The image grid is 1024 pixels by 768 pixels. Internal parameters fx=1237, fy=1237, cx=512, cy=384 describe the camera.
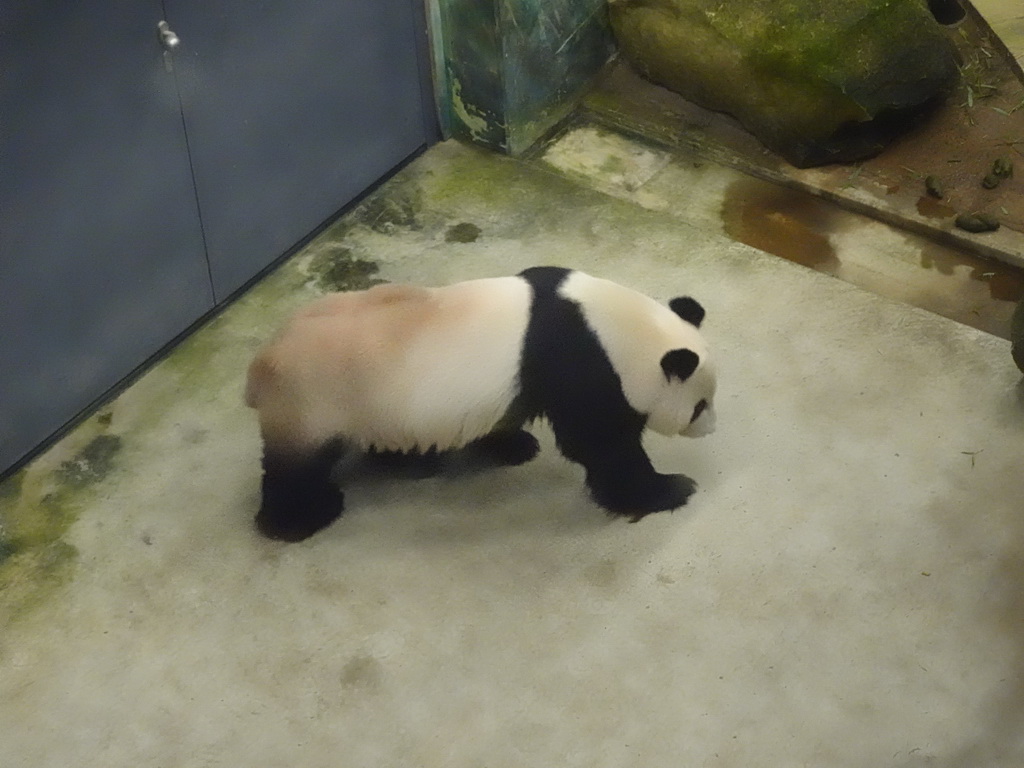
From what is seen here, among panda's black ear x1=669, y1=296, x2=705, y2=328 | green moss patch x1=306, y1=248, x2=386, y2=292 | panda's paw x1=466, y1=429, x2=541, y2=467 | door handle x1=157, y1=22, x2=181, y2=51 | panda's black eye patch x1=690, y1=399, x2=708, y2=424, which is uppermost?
door handle x1=157, y1=22, x2=181, y2=51

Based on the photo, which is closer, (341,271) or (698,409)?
(698,409)

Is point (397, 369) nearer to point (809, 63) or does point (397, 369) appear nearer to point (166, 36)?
point (166, 36)

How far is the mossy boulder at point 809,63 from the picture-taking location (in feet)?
14.9

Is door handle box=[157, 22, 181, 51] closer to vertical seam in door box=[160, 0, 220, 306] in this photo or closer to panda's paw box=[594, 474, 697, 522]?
vertical seam in door box=[160, 0, 220, 306]

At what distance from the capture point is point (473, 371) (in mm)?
3084

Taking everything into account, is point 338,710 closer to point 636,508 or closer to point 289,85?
point 636,508

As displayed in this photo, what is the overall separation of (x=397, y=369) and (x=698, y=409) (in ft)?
2.70

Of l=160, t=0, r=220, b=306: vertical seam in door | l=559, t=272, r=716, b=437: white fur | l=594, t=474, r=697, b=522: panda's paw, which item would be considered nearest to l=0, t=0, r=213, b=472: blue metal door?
l=160, t=0, r=220, b=306: vertical seam in door

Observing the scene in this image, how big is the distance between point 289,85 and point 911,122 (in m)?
2.49

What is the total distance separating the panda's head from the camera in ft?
10.1

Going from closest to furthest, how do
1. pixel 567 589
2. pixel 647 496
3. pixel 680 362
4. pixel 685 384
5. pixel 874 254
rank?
pixel 680 362 → pixel 685 384 → pixel 567 589 → pixel 647 496 → pixel 874 254

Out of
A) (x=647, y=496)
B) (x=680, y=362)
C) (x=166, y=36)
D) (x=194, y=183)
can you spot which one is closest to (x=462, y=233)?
(x=194, y=183)

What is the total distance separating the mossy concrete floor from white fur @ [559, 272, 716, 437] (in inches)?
16.4

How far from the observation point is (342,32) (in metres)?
4.23
